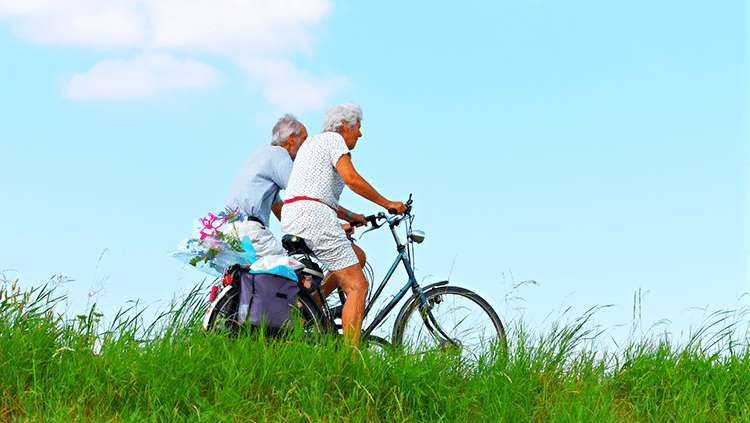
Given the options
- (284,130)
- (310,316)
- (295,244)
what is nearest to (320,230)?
(295,244)

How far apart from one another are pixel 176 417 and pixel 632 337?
3.59 metres

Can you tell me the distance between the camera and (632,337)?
517cm

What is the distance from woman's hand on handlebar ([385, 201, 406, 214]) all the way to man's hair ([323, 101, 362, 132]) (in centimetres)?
70

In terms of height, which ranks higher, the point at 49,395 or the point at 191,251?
the point at 191,251

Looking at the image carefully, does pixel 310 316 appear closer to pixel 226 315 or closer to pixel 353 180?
pixel 226 315

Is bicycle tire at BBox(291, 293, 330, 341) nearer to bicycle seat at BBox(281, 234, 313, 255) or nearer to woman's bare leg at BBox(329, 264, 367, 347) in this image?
woman's bare leg at BBox(329, 264, 367, 347)

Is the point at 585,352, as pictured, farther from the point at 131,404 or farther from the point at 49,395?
the point at 49,395

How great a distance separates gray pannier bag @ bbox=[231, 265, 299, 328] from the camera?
15.1ft

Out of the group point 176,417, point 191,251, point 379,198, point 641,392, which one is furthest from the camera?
point 191,251

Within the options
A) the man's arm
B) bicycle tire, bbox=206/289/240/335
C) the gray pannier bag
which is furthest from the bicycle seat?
the man's arm

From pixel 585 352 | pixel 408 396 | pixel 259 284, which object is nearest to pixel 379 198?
pixel 259 284

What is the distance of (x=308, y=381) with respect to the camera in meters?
4.00

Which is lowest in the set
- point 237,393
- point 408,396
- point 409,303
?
point 237,393

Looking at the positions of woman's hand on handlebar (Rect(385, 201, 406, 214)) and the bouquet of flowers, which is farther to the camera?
the bouquet of flowers
